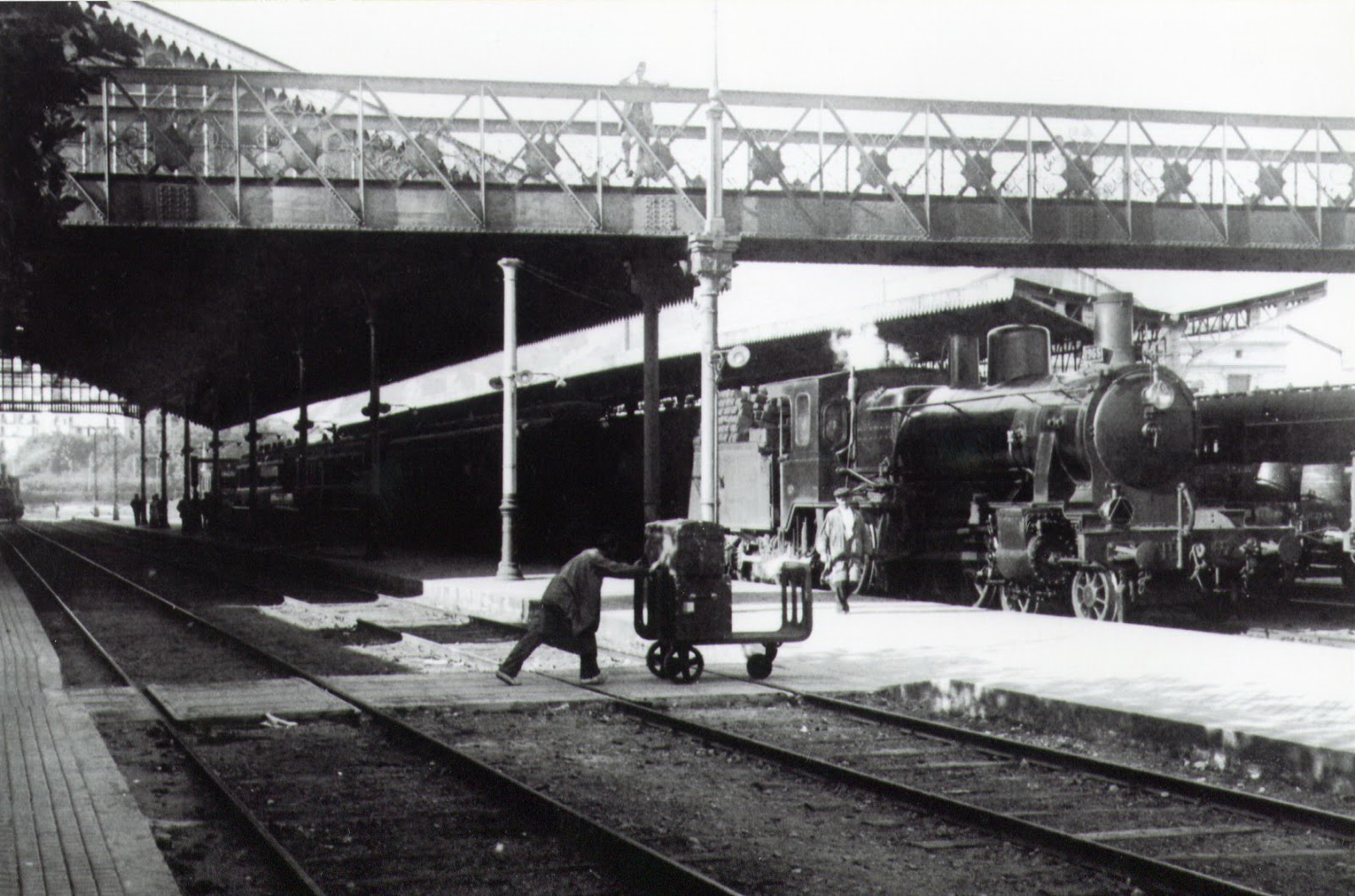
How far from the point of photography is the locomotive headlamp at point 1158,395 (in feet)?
50.0

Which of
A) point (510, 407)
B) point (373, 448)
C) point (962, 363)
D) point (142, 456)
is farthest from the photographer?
point (142, 456)

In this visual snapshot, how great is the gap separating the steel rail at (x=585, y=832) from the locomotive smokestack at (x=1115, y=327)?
987 cm

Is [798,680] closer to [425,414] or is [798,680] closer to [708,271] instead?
[708,271]

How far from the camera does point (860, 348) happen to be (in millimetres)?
23812

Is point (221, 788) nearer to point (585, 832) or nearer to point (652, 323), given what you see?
point (585, 832)

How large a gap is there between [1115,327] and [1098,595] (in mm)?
3191

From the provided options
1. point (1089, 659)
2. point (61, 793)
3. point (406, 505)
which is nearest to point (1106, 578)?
point (1089, 659)

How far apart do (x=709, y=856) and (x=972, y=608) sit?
10789 millimetres

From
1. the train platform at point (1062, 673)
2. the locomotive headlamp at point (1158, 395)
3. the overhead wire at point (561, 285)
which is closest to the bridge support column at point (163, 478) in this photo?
the overhead wire at point (561, 285)

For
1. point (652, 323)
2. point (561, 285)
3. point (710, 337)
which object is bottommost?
point (710, 337)

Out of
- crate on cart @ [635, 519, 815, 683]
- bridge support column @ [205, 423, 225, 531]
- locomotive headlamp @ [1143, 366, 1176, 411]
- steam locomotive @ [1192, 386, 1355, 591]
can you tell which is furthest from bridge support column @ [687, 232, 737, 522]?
bridge support column @ [205, 423, 225, 531]

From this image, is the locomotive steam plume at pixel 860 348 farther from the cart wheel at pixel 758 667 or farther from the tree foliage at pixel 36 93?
the tree foliage at pixel 36 93

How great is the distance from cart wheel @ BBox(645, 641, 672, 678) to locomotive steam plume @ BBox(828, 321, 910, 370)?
1208cm

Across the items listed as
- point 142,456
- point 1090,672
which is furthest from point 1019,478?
point 142,456
